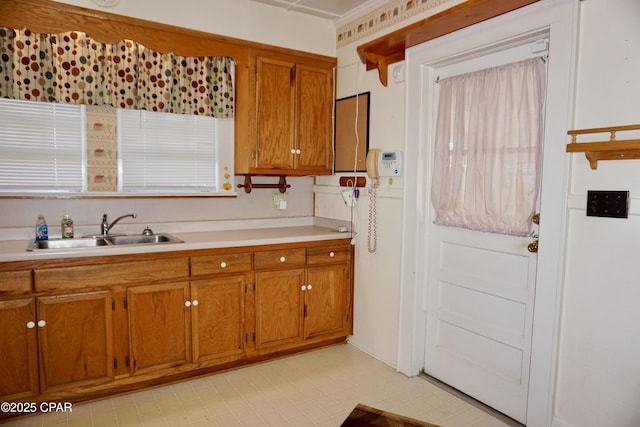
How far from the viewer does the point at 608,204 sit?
6.14 feet

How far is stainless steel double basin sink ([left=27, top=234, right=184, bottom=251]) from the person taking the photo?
2627mm

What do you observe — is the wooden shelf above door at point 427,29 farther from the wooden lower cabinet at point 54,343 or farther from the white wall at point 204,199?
the wooden lower cabinet at point 54,343

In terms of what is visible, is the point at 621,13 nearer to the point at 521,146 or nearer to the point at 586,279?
the point at 521,146

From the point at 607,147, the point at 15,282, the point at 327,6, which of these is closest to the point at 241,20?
the point at 327,6

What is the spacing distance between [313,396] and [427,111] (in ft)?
6.63

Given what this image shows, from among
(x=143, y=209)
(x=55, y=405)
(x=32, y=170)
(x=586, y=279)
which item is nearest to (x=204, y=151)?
(x=143, y=209)

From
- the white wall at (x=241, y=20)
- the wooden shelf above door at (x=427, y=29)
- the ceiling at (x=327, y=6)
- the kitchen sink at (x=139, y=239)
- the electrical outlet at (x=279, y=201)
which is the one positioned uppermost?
the ceiling at (x=327, y=6)

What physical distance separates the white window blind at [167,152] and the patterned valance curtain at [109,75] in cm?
10

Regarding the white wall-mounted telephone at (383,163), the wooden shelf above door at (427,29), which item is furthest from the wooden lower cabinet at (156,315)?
the wooden shelf above door at (427,29)

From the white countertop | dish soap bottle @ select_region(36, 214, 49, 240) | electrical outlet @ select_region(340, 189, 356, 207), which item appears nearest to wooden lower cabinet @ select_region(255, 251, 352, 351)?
the white countertop

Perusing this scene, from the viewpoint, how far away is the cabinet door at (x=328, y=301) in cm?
322

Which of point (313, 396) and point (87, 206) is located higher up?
point (87, 206)

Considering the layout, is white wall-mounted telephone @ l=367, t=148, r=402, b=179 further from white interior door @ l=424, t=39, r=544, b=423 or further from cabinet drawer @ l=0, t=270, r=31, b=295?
cabinet drawer @ l=0, t=270, r=31, b=295

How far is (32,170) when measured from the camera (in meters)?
2.62
